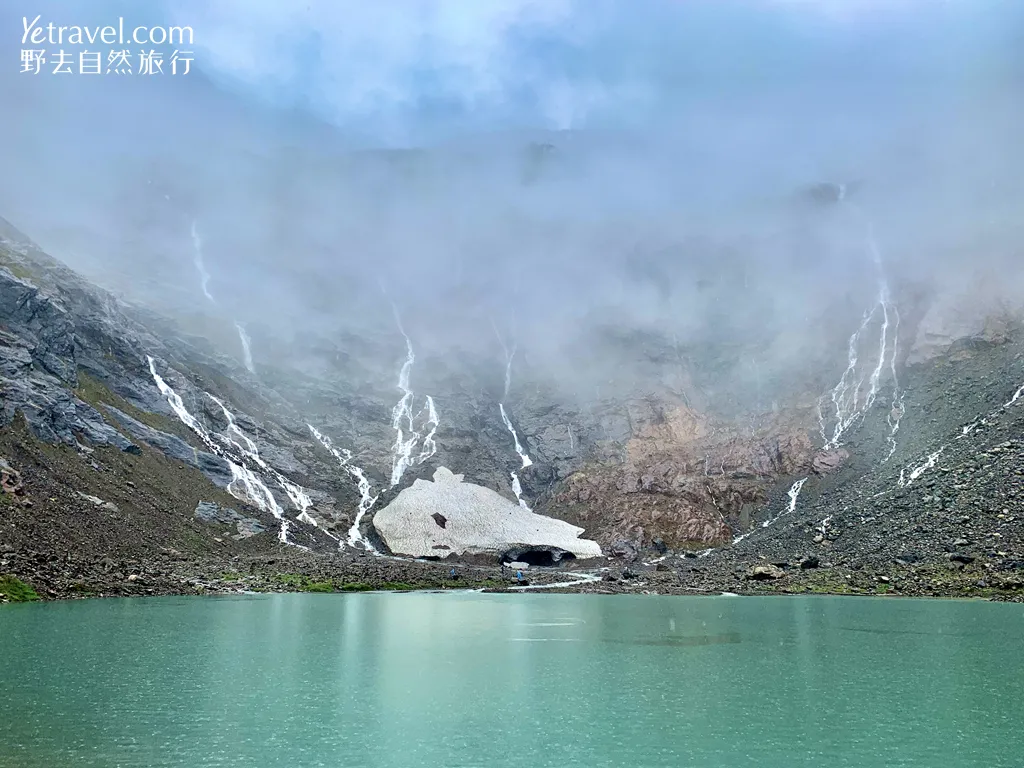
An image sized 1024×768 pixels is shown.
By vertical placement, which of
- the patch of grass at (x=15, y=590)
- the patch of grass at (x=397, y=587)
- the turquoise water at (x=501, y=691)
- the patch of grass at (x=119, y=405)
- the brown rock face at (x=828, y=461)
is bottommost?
the patch of grass at (x=397, y=587)

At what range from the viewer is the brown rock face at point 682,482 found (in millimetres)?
117125

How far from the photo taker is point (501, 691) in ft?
94.6

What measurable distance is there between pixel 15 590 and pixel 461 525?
69.4 metres

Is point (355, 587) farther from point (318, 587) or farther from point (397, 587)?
point (397, 587)

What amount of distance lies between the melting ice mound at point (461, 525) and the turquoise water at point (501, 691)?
57398 millimetres

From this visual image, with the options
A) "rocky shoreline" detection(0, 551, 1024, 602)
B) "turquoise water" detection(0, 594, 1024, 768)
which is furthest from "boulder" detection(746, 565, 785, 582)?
"turquoise water" detection(0, 594, 1024, 768)

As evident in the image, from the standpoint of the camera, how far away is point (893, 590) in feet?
223

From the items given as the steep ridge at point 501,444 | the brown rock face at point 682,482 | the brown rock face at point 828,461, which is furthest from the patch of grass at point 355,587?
the brown rock face at point 828,461

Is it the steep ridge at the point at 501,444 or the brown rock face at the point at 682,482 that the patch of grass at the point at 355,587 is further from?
the brown rock face at the point at 682,482

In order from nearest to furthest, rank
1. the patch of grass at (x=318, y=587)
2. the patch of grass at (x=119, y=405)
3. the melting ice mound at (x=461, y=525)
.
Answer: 1. the patch of grass at (x=318, y=587)
2. the patch of grass at (x=119, y=405)
3. the melting ice mound at (x=461, y=525)

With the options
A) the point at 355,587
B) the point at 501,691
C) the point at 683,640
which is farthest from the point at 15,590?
the point at 683,640

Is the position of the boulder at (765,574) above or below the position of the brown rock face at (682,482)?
below

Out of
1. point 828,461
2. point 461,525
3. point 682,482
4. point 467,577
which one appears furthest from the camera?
point 682,482

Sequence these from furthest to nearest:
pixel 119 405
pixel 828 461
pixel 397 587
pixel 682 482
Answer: pixel 682 482
pixel 828 461
pixel 119 405
pixel 397 587
